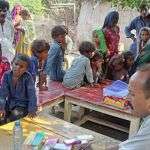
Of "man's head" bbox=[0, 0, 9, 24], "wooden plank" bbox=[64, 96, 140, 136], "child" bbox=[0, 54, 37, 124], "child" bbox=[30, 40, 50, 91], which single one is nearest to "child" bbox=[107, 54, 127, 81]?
"wooden plank" bbox=[64, 96, 140, 136]

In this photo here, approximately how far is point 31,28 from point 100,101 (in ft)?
18.2

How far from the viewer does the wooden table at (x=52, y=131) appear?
400 cm

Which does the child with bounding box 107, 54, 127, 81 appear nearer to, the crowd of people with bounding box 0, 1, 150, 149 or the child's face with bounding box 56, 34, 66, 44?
the crowd of people with bounding box 0, 1, 150, 149

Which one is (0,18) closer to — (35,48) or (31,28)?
(35,48)

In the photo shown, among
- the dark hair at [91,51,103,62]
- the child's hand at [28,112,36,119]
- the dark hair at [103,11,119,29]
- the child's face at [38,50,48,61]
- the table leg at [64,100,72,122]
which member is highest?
the dark hair at [103,11,119,29]

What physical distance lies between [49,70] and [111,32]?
1.55 m

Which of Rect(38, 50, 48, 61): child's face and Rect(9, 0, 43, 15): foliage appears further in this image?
Rect(9, 0, 43, 15): foliage

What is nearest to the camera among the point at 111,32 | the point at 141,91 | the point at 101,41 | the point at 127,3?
the point at 141,91

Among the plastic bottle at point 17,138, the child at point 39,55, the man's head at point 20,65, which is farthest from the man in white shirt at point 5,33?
the plastic bottle at point 17,138

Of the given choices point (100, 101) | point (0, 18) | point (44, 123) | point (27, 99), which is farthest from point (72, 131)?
point (0, 18)

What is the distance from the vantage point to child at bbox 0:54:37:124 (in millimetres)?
4766

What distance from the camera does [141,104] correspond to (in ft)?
6.82

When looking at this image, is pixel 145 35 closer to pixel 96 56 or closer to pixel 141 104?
pixel 96 56

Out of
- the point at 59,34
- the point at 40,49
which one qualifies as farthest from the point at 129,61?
the point at 40,49
